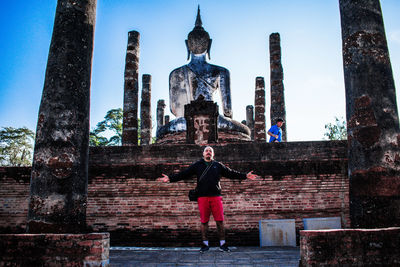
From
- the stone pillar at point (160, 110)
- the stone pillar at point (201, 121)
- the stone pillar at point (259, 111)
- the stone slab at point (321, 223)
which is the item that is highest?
the stone pillar at point (160, 110)

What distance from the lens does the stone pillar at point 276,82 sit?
487 inches

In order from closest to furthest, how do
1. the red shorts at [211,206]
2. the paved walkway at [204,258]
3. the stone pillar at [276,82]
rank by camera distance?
the paved walkway at [204,258] < the red shorts at [211,206] < the stone pillar at [276,82]

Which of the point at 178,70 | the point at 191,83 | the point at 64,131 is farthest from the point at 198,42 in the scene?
the point at 64,131

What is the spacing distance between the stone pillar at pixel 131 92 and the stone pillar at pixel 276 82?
522 centimetres

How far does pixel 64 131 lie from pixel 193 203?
3.28 m

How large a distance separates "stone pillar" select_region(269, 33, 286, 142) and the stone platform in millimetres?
9747

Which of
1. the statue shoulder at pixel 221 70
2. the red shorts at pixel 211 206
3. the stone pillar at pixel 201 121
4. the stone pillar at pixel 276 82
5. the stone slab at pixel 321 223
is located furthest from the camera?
the stone pillar at pixel 276 82

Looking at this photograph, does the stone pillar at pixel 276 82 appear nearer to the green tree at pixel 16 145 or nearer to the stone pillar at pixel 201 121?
the stone pillar at pixel 201 121

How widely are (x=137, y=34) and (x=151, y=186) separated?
8253 mm

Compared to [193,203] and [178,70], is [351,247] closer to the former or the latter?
[193,203]

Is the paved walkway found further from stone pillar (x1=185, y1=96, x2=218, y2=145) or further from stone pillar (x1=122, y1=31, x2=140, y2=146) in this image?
stone pillar (x1=122, y1=31, x2=140, y2=146)

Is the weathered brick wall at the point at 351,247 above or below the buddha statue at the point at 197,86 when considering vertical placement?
below

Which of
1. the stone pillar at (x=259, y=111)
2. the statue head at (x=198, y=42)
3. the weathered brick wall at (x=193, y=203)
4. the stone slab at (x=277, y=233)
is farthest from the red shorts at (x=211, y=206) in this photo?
the stone pillar at (x=259, y=111)

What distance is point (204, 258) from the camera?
14.2 ft
